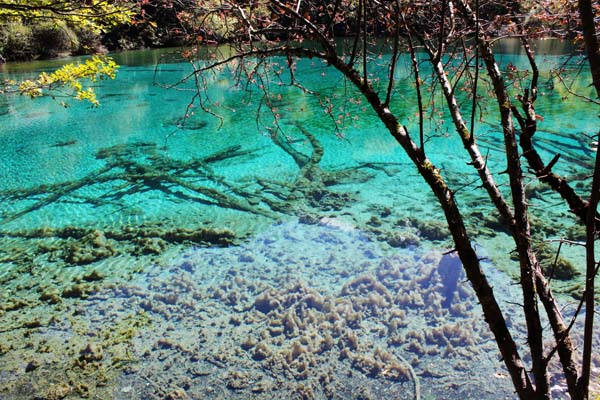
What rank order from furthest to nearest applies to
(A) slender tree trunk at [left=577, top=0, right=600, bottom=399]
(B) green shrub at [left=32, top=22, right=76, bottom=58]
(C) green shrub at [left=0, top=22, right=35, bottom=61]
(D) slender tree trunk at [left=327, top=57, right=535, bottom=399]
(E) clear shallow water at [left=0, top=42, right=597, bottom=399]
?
(B) green shrub at [left=32, top=22, right=76, bottom=58]
(C) green shrub at [left=0, top=22, right=35, bottom=61]
(E) clear shallow water at [left=0, top=42, right=597, bottom=399]
(D) slender tree trunk at [left=327, top=57, right=535, bottom=399]
(A) slender tree trunk at [left=577, top=0, right=600, bottom=399]

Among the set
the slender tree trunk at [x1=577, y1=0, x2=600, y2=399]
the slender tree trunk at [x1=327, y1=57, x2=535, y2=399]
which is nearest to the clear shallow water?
the slender tree trunk at [x1=327, y1=57, x2=535, y2=399]

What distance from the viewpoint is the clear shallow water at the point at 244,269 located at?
5324 mm

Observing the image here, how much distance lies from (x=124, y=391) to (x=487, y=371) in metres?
3.94

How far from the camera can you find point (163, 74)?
26.0 m

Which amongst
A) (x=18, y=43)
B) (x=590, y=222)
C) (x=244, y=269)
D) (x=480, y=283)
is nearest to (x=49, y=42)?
(x=18, y=43)

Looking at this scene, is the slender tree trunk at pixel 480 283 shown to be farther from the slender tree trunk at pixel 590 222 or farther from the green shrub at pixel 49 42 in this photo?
the green shrub at pixel 49 42

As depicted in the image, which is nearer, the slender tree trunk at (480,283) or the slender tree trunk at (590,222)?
the slender tree trunk at (590,222)

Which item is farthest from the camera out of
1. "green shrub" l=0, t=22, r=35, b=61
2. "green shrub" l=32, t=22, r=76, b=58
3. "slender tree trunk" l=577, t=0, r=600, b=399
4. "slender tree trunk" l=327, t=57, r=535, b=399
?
"green shrub" l=32, t=22, r=76, b=58

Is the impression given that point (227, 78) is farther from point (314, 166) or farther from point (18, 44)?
point (18, 44)

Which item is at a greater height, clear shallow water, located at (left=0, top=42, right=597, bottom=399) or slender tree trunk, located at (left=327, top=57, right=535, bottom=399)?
slender tree trunk, located at (left=327, top=57, right=535, bottom=399)

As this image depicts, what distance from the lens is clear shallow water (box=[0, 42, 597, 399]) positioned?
5.32 metres

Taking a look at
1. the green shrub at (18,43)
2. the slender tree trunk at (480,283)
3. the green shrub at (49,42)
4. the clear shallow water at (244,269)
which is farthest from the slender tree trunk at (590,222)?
the green shrub at (49,42)

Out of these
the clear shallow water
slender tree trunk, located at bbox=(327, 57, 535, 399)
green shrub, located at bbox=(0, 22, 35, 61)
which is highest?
green shrub, located at bbox=(0, 22, 35, 61)

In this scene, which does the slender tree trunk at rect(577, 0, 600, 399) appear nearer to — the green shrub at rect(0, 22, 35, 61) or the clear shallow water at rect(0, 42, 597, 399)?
the clear shallow water at rect(0, 42, 597, 399)
